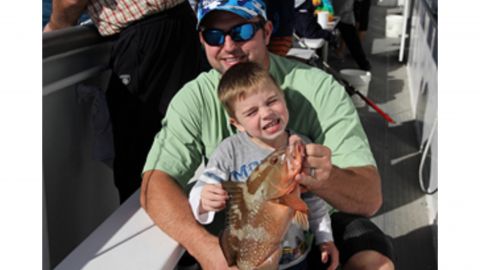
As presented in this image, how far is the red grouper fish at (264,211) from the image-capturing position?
1344 mm

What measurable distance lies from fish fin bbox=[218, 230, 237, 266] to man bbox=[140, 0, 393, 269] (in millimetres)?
115

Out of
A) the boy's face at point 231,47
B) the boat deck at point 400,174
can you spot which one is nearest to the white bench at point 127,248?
the boy's face at point 231,47

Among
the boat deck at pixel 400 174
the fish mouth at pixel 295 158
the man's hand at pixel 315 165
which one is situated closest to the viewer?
the fish mouth at pixel 295 158

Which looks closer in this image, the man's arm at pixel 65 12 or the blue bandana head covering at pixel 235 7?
the blue bandana head covering at pixel 235 7

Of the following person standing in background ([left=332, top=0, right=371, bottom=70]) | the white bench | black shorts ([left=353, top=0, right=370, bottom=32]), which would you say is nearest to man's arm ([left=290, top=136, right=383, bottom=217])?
the white bench

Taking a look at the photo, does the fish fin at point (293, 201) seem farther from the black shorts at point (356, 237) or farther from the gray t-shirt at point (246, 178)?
the black shorts at point (356, 237)

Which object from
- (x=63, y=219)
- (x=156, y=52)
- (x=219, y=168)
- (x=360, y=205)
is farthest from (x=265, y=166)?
(x=63, y=219)

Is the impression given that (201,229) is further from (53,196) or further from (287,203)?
(53,196)

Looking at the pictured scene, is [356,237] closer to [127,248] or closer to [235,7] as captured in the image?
[127,248]

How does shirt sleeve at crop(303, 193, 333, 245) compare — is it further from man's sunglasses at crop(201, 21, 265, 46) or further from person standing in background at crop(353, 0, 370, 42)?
person standing in background at crop(353, 0, 370, 42)

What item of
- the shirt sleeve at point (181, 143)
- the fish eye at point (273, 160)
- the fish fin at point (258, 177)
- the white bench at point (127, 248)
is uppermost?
the fish eye at point (273, 160)

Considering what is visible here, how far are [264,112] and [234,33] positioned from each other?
17.6 inches

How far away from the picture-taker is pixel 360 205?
176cm

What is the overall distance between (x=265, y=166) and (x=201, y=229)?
1.57ft
